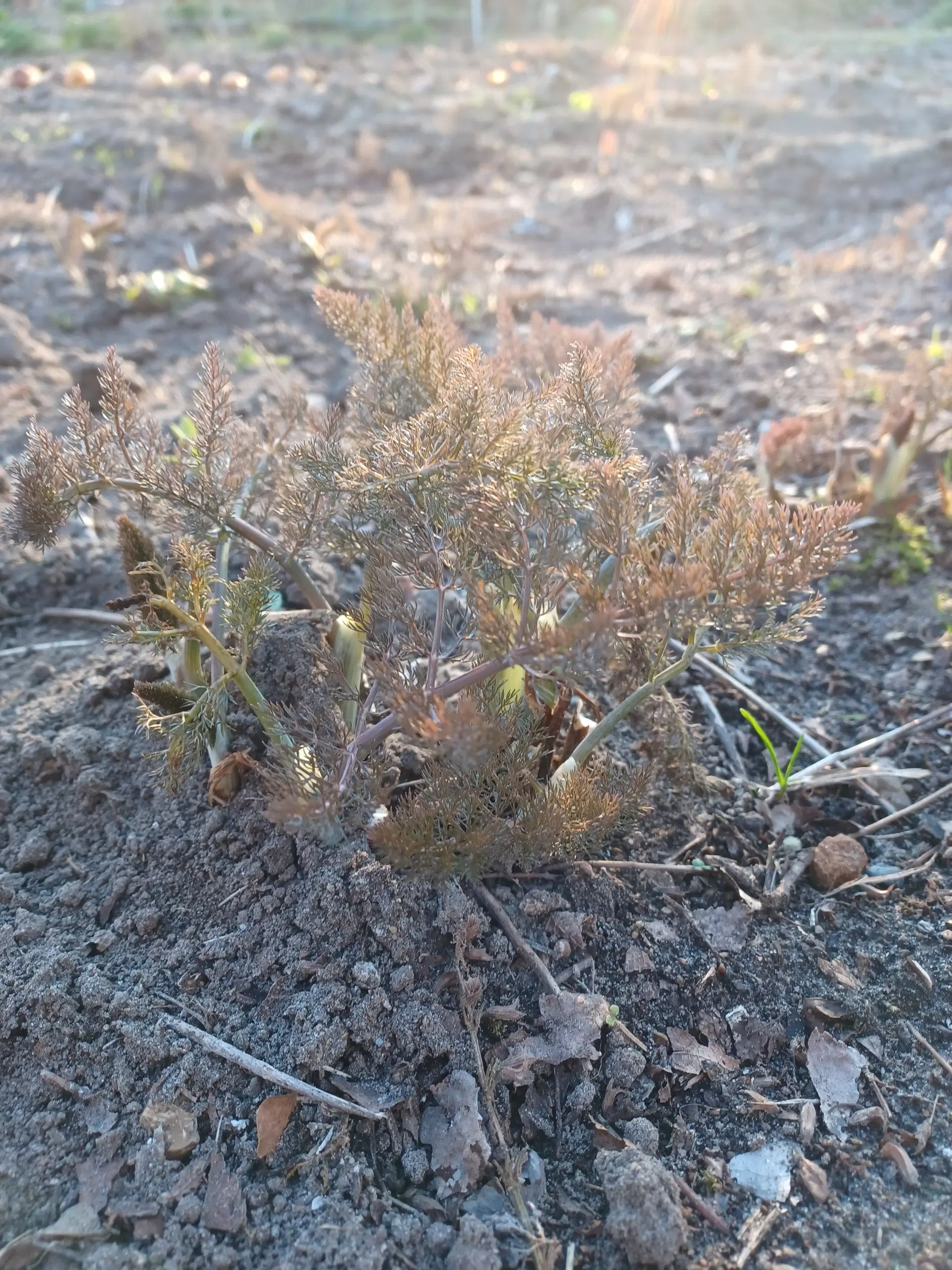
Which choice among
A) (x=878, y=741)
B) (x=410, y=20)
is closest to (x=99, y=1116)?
(x=878, y=741)

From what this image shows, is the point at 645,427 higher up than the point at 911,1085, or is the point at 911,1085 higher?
the point at 645,427

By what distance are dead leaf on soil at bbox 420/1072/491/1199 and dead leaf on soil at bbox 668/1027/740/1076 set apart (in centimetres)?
37

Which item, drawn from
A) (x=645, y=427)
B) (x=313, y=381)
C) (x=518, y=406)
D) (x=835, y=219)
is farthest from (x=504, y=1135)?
(x=835, y=219)

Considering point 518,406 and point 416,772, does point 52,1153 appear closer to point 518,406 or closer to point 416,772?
point 416,772

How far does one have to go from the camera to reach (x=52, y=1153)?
Result: 1484 millimetres

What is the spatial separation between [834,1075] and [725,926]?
324 millimetres

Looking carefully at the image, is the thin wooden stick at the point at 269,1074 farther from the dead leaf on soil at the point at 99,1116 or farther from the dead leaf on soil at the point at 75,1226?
the dead leaf on soil at the point at 75,1226

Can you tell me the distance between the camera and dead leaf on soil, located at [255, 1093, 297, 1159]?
150 centimetres

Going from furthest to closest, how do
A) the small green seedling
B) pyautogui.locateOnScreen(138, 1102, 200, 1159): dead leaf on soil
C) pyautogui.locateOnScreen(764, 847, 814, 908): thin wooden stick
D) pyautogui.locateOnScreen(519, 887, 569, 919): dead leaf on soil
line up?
the small green seedling
pyautogui.locateOnScreen(764, 847, 814, 908): thin wooden stick
pyautogui.locateOnScreen(519, 887, 569, 919): dead leaf on soil
pyautogui.locateOnScreen(138, 1102, 200, 1159): dead leaf on soil

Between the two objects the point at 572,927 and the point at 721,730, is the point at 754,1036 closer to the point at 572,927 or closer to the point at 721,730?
the point at 572,927

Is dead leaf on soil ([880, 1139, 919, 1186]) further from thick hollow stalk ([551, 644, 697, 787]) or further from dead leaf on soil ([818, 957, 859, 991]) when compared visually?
thick hollow stalk ([551, 644, 697, 787])

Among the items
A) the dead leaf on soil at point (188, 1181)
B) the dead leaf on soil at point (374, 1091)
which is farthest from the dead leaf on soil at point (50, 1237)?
the dead leaf on soil at point (374, 1091)

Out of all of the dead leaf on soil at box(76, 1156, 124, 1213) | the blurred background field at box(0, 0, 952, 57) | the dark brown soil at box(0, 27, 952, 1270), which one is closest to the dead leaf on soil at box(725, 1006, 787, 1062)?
the dark brown soil at box(0, 27, 952, 1270)

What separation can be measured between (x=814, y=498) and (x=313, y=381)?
87.0 inches
